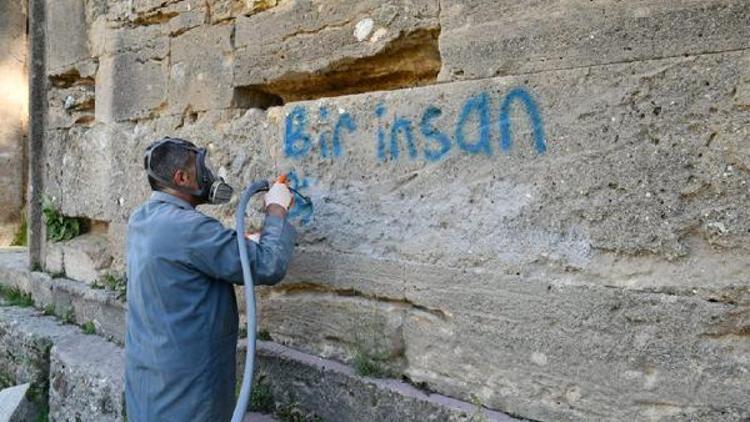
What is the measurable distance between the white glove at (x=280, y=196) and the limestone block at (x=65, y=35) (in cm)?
259

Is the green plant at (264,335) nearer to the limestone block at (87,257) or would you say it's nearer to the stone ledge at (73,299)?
the stone ledge at (73,299)

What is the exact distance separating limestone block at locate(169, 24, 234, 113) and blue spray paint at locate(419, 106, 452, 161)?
1.28 meters

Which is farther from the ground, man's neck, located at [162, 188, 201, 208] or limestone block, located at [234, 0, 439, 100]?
limestone block, located at [234, 0, 439, 100]

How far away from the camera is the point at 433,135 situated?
100 inches

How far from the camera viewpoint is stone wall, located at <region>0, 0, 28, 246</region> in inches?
314

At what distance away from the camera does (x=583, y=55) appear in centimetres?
220

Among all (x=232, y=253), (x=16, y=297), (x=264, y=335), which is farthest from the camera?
(x=16, y=297)

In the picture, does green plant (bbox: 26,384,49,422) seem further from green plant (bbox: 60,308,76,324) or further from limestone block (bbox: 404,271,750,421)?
limestone block (bbox: 404,271,750,421)

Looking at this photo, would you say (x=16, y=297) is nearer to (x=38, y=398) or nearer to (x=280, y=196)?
(x=38, y=398)

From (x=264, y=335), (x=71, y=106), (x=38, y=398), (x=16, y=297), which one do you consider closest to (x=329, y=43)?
(x=264, y=335)

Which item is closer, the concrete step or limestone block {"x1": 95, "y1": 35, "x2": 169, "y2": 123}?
the concrete step

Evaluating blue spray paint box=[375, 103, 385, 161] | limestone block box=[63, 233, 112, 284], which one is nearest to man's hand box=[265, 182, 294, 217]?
blue spray paint box=[375, 103, 385, 161]

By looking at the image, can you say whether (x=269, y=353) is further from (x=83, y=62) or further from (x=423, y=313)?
(x=83, y=62)

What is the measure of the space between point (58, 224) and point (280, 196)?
283 cm
